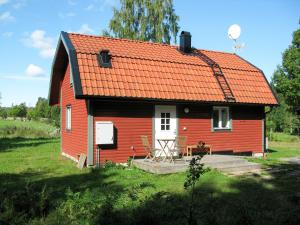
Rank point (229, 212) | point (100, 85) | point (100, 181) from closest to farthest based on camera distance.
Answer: point (229, 212), point (100, 181), point (100, 85)

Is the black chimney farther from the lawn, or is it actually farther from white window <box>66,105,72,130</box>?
the lawn

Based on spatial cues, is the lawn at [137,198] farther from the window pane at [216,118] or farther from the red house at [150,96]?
the window pane at [216,118]

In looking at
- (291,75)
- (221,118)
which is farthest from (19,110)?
(221,118)

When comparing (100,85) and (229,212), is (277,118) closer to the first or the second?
(100,85)

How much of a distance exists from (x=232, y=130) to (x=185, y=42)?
482 cm

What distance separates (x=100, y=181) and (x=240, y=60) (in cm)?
1153

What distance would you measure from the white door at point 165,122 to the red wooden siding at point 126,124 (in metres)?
0.34

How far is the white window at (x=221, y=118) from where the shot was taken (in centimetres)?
1546

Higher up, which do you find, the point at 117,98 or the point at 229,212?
the point at 117,98

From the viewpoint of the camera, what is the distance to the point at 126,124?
13039 mm

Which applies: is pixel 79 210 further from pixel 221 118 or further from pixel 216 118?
pixel 221 118

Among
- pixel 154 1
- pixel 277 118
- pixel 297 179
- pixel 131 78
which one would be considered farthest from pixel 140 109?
pixel 277 118

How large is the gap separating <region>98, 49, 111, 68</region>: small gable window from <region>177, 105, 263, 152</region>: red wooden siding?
11.1ft

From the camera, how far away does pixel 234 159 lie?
12.8m
